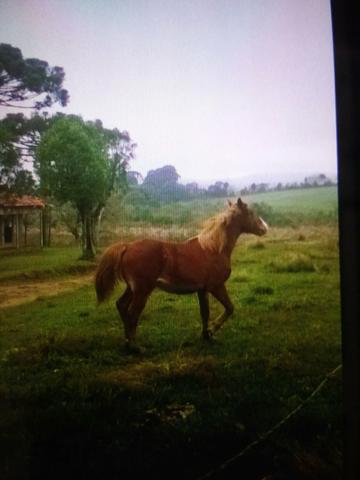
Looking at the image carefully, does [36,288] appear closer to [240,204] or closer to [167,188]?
[167,188]

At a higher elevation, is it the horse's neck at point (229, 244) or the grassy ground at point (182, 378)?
the horse's neck at point (229, 244)

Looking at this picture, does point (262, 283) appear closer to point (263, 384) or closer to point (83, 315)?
point (263, 384)

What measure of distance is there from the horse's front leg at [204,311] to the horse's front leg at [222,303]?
0.03 meters

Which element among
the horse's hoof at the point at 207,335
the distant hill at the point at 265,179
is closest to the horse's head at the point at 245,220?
the distant hill at the point at 265,179

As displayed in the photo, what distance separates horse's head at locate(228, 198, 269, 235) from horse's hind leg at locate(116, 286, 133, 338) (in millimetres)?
673

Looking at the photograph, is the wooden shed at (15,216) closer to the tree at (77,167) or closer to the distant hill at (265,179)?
the tree at (77,167)

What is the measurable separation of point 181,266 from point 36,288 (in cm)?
78

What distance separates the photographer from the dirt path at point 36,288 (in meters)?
2.40

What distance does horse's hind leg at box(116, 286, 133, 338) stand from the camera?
239 cm

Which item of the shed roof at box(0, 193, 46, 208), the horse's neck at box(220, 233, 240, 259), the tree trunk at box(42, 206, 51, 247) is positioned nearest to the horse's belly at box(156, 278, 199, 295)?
the horse's neck at box(220, 233, 240, 259)

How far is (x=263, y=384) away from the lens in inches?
93.2

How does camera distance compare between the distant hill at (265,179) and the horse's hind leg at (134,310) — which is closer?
the horse's hind leg at (134,310)

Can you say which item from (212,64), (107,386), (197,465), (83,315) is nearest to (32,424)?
(107,386)

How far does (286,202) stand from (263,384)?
0.99m
